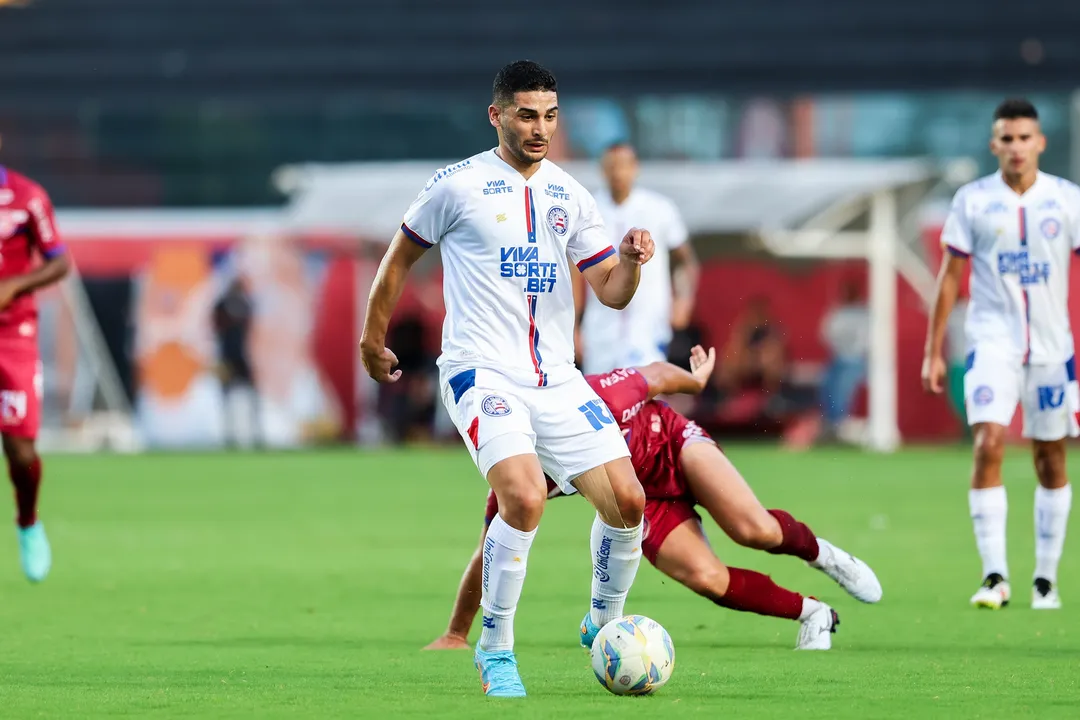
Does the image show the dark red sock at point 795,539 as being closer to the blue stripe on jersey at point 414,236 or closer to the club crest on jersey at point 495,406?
the club crest on jersey at point 495,406

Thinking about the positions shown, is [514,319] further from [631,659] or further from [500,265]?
[631,659]

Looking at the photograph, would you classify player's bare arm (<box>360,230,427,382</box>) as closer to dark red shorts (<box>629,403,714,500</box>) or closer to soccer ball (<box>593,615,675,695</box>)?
soccer ball (<box>593,615,675,695</box>)

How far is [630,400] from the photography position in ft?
27.0

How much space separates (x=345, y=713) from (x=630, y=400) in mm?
2283

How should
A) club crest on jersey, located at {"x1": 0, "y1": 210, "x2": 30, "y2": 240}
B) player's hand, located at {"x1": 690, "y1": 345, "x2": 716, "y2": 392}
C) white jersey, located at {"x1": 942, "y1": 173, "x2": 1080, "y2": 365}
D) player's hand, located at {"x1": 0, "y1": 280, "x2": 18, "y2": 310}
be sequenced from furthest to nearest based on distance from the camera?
1. club crest on jersey, located at {"x1": 0, "y1": 210, "x2": 30, "y2": 240}
2. player's hand, located at {"x1": 0, "y1": 280, "x2": 18, "y2": 310}
3. white jersey, located at {"x1": 942, "y1": 173, "x2": 1080, "y2": 365}
4. player's hand, located at {"x1": 690, "y1": 345, "x2": 716, "y2": 392}

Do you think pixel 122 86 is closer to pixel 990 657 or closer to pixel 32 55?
pixel 32 55

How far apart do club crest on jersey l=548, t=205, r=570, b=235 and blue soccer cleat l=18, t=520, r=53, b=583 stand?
15.5ft

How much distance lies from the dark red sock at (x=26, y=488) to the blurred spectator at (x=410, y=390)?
1473 cm

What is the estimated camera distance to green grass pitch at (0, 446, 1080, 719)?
6746 mm

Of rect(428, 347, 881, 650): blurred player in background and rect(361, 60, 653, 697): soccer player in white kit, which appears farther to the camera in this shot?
rect(428, 347, 881, 650): blurred player in background

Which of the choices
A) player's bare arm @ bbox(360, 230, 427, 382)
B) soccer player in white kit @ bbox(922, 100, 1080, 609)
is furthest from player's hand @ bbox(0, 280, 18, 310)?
soccer player in white kit @ bbox(922, 100, 1080, 609)

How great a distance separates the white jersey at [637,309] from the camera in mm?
13211

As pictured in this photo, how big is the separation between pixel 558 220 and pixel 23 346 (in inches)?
189

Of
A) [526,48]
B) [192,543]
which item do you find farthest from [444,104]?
[192,543]
